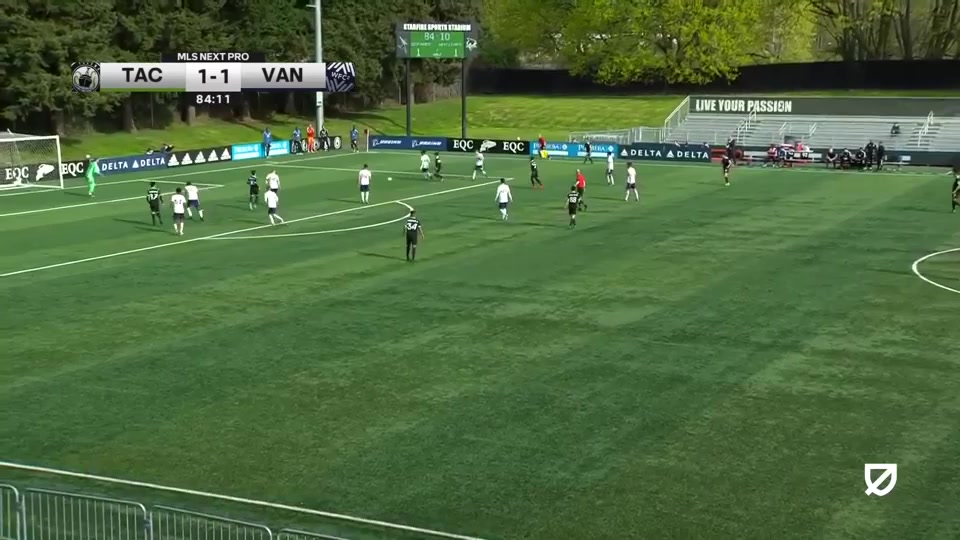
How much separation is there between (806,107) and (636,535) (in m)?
71.7

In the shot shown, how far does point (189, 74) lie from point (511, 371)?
51.1 meters

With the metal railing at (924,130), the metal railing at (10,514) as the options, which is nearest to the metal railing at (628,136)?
the metal railing at (924,130)

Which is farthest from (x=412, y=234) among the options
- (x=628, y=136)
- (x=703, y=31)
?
(x=703, y=31)

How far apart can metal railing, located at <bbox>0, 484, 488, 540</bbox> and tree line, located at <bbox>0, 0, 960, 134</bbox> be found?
5641 centimetres

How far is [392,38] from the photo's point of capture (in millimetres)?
93562

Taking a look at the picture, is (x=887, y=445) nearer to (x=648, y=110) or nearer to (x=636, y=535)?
(x=636, y=535)

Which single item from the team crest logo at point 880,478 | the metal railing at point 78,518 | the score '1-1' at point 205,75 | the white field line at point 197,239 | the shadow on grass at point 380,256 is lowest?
the white field line at point 197,239

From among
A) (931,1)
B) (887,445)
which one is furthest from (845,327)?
(931,1)

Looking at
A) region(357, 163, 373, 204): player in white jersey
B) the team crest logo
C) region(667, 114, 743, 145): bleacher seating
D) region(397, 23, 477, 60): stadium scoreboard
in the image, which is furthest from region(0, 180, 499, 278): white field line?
region(667, 114, 743, 145): bleacher seating

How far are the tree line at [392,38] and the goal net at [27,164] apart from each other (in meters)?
6.94

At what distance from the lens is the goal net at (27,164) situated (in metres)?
55.2

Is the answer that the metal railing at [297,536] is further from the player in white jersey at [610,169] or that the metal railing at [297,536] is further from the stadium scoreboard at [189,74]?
the stadium scoreboard at [189,74]

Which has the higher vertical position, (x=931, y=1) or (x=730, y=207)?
(x=931, y=1)

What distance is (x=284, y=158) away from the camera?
229ft
